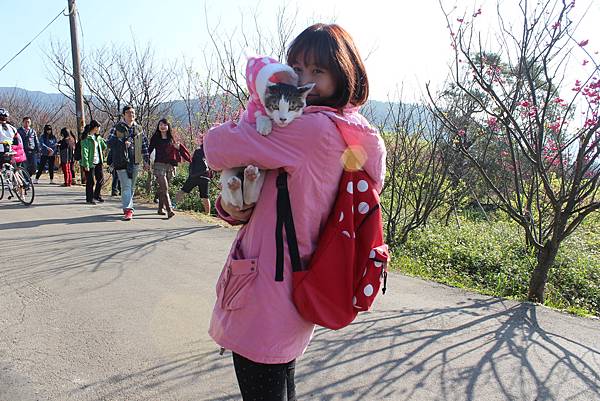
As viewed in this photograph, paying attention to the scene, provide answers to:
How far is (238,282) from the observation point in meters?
1.47

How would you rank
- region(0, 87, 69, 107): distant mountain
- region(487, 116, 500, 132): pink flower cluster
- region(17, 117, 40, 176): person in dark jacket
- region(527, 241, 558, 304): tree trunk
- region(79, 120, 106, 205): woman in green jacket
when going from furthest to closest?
region(0, 87, 69, 107): distant mountain
region(17, 117, 40, 176): person in dark jacket
region(79, 120, 106, 205): woman in green jacket
region(487, 116, 500, 132): pink flower cluster
region(527, 241, 558, 304): tree trunk

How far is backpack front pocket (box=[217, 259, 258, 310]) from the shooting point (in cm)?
144

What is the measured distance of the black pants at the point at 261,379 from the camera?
4.85 feet

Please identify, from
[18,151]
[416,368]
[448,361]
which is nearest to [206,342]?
[416,368]

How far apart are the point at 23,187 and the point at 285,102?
29.0 feet

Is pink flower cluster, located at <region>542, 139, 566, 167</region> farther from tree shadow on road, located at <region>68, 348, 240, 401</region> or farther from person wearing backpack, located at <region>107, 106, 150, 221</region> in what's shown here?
person wearing backpack, located at <region>107, 106, 150, 221</region>

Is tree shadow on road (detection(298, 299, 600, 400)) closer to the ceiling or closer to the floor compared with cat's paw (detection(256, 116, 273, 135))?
closer to the floor

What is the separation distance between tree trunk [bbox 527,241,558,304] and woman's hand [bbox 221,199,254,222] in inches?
158

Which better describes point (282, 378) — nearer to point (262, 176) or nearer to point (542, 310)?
point (262, 176)

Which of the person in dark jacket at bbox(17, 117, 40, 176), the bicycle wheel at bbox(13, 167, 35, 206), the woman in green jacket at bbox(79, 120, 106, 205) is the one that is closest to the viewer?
the bicycle wheel at bbox(13, 167, 35, 206)

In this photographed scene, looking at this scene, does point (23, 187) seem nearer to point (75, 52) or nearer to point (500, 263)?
point (75, 52)

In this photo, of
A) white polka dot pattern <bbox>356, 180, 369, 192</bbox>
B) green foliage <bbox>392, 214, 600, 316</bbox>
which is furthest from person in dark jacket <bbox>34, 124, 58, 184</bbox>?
white polka dot pattern <bbox>356, 180, 369, 192</bbox>

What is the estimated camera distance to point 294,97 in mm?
1423

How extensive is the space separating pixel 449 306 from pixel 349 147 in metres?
3.24
